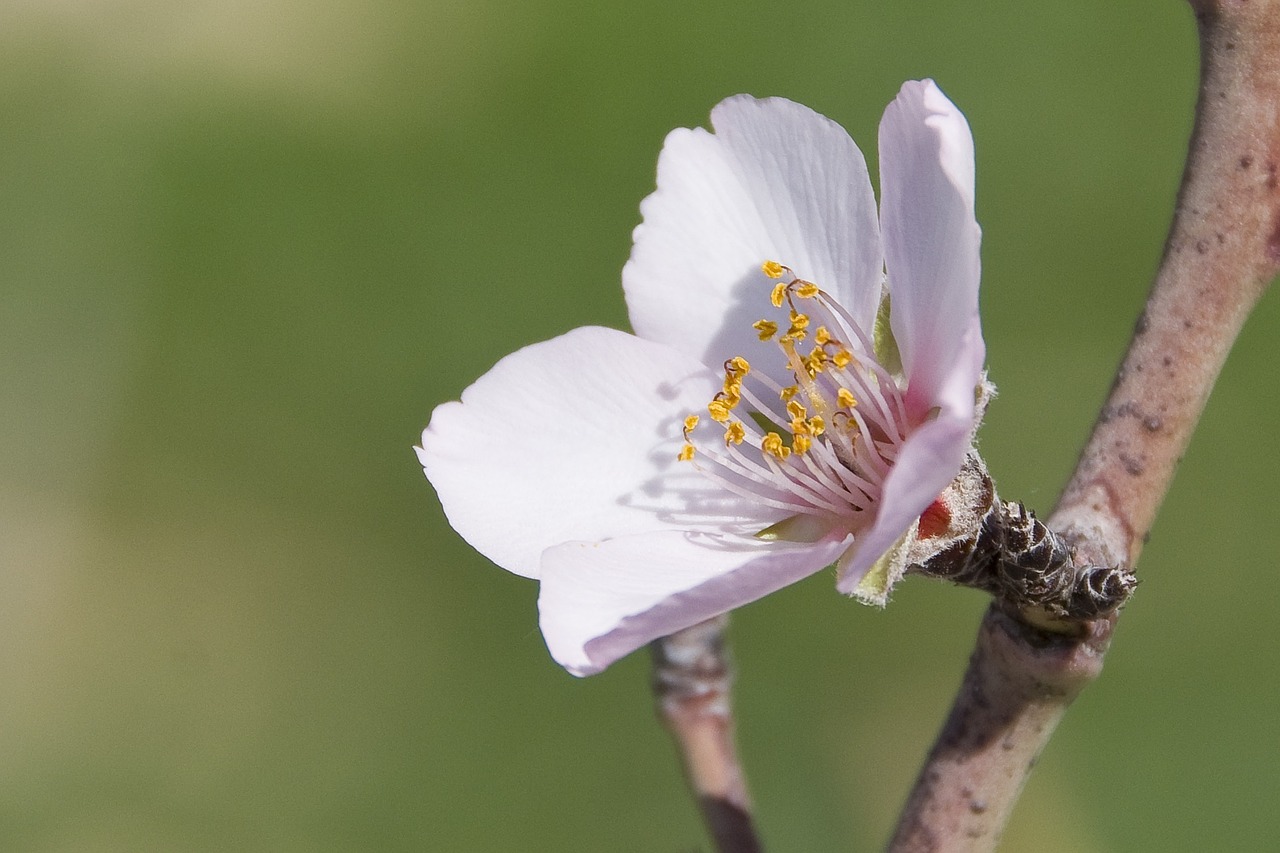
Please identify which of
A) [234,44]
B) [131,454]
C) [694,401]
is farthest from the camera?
[234,44]

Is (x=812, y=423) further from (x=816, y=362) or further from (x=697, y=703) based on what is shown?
(x=697, y=703)

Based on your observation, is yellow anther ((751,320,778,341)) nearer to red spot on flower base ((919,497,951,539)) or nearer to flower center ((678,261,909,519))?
flower center ((678,261,909,519))

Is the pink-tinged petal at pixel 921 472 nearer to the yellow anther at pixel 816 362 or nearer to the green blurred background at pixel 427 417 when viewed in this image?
the yellow anther at pixel 816 362

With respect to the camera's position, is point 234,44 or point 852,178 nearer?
point 852,178

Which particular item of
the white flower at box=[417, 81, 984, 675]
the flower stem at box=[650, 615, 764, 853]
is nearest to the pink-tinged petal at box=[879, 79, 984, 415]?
the white flower at box=[417, 81, 984, 675]

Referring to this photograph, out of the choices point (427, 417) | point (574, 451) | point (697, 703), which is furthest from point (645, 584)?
point (427, 417)

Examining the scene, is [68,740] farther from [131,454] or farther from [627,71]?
[627,71]

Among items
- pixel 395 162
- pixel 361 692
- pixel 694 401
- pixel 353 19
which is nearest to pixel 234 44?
pixel 353 19

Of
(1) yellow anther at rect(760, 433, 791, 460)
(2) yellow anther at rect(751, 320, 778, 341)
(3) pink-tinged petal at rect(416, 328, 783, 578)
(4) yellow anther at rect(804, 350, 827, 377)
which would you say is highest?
(2) yellow anther at rect(751, 320, 778, 341)
